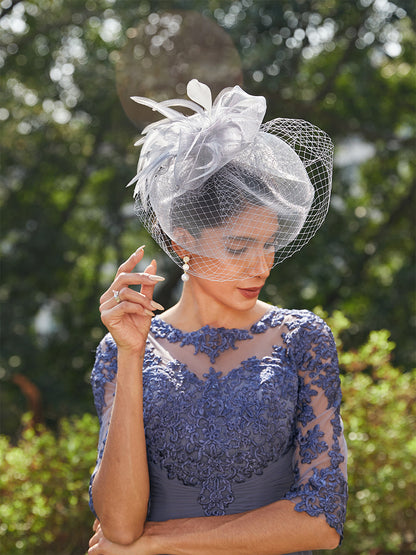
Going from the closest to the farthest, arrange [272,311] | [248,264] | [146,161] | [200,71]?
1. [248,264]
2. [146,161]
3. [272,311]
4. [200,71]

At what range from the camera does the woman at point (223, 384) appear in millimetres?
2045

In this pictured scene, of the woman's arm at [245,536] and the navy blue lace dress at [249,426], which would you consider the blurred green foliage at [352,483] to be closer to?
the navy blue lace dress at [249,426]

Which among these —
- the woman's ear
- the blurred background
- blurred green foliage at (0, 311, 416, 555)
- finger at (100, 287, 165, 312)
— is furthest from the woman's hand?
the blurred background

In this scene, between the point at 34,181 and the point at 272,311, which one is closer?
the point at 272,311

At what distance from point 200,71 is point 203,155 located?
522 centimetres

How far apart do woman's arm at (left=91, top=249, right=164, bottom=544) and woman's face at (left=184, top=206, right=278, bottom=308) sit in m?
0.20

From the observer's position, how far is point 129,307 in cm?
199

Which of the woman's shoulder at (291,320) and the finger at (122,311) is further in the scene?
the woman's shoulder at (291,320)

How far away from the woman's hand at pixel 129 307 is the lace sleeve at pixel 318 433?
0.54 meters

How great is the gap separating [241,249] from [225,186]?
20cm

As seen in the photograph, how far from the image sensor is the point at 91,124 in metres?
8.32

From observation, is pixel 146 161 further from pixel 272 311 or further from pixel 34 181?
pixel 34 181

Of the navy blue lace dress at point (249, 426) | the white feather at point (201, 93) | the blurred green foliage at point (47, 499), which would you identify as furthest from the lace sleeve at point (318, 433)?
the blurred green foliage at point (47, 499)

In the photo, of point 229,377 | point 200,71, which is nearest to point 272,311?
point 229,377
